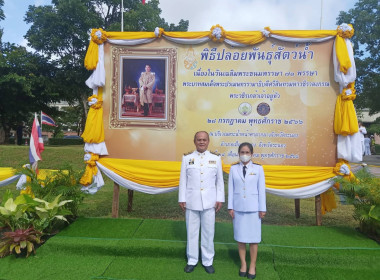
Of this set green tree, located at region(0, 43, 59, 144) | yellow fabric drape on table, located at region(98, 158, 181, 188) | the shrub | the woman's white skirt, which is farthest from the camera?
green tree, located at region(0, 43, 59, 144)

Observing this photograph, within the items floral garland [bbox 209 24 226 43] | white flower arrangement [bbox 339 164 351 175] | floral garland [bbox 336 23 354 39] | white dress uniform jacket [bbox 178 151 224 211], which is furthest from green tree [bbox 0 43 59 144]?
white flower arrangement [bbox 339 164 351 175]

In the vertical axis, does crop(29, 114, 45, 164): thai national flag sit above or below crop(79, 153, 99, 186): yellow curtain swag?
above

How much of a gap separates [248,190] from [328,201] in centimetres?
251

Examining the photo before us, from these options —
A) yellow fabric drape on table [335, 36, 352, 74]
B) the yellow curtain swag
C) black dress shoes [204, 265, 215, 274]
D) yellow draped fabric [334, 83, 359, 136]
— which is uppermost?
yellow fabric drape on table [335, 36, 352, 74]

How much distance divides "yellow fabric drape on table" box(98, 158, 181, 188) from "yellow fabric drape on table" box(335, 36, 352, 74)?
3036 mm

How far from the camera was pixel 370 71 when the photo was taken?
20.6 meters

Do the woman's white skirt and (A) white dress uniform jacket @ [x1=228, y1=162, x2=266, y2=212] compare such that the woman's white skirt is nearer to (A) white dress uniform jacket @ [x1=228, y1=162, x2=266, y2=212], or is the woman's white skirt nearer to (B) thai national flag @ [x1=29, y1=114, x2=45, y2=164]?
(A) white dress uniform jacket @ [x1=228, y1=162, x2=266, y2=212]

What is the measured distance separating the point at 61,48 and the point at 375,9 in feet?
67.9

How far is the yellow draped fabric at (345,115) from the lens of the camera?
446 cm

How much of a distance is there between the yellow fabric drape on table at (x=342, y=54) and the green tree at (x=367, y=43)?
17135 mm

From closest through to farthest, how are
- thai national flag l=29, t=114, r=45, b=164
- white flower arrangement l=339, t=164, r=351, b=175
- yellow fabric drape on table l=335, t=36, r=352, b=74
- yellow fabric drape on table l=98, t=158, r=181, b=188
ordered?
1. yellow fabric drape on table l=335, t=36, r=352, b=74
2. white flower arrangement l=339, t=164, r=351, b=175
3. yellow fabric drape on table l=98, t=158, r=181, b=188
4. thai national flag l=29, t=114, r=45, b=164

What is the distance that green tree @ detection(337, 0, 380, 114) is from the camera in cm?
1873

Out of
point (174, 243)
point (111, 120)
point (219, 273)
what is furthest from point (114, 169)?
point (219, 273)

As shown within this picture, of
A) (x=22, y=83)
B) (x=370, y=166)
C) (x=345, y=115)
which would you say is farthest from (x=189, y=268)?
(x=22, y=83)
